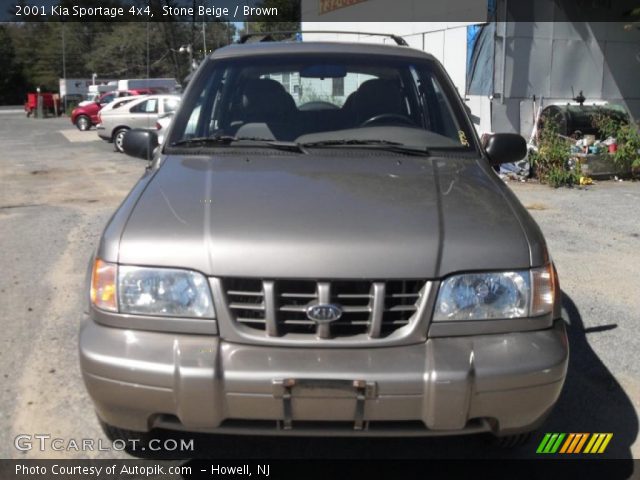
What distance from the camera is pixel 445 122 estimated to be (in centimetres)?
386

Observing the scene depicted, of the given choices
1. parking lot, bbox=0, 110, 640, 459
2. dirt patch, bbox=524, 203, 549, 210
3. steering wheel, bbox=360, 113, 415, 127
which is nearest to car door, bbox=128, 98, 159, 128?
parking lot, bbox=0, 110, 640, 459

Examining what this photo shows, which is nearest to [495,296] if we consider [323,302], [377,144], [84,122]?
[323,302]

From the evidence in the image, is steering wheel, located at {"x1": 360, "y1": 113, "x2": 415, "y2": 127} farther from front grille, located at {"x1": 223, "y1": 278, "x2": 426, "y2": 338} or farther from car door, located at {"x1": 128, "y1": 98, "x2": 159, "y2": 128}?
car door, located at {"x1": 128, "y1": 98, "x2": 159, "y2": 128}

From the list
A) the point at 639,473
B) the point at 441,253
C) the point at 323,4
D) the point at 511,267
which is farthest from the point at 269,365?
the point at 323,4

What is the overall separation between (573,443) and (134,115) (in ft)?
58.4

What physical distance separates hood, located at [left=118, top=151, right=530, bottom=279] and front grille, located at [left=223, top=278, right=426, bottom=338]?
55mm

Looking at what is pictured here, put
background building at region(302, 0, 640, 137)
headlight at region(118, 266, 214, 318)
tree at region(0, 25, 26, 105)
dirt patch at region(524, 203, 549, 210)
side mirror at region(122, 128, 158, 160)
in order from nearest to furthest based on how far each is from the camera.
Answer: headlight at region(118, 266, 214, 318), side mirror at region(122, 128, 158, 160), dirt patch at region(524, 203, 549, 210), background building at region(302, 0, 640, 137), tree at region(0, 25, 26, 105)

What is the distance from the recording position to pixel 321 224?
2564 mm

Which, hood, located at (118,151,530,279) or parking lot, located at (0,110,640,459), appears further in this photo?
parking lot, located at (0,110,640,459)

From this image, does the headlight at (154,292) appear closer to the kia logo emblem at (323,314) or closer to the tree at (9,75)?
the kia logo emblem at (323,314)

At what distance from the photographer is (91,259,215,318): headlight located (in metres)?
2.47

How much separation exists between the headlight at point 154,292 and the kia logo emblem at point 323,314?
359 millimetres

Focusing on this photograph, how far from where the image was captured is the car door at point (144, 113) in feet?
63.1

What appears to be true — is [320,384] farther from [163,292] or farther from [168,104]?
[168,104]
